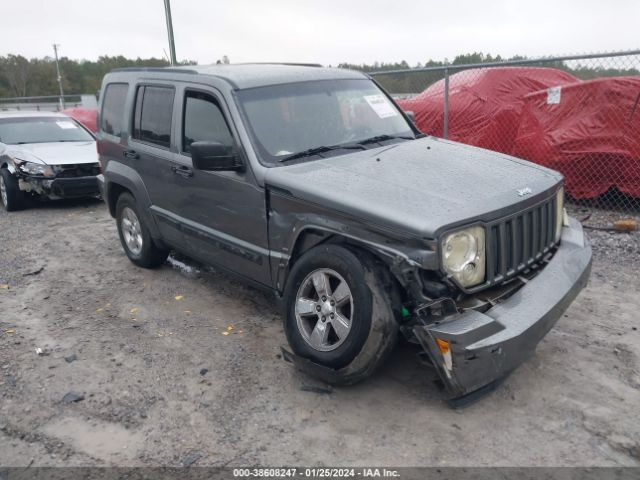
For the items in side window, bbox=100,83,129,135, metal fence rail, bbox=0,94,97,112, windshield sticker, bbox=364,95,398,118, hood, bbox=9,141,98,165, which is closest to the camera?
windshield sticker, bbox=364,95,398,118

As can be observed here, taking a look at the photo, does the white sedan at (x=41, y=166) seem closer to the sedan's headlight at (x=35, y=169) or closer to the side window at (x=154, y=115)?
the sedan's headlight at (x=35, y=169)

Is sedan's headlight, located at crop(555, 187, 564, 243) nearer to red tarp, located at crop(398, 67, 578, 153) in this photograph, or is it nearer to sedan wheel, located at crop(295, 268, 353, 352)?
sedan wheel, located at crop(295, 268, 353, 352)

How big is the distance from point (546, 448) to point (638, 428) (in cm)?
57

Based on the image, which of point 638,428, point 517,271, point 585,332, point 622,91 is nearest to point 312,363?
point 517,271

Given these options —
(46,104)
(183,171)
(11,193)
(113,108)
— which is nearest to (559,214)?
(183,171)

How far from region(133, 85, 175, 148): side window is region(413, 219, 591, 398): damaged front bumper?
9.64 ft

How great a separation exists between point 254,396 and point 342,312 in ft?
2.53

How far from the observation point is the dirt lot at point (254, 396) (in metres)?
2.94

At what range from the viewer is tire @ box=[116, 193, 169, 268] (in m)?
5.49

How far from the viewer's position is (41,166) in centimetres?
856

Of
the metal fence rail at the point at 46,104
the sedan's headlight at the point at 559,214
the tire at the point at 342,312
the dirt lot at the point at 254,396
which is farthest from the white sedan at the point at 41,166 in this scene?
the metal fence rail at the point at 46,104

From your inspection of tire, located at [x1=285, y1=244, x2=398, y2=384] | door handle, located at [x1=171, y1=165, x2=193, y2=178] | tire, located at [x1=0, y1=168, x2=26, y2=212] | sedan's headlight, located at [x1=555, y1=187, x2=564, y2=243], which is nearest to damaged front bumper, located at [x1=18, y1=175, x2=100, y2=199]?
tire, located at [x1=0, y1=168, x2=26, y2=212]

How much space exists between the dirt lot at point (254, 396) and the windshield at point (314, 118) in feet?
4.77

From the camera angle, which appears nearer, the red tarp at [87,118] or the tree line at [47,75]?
the red tarp at [87,118]
